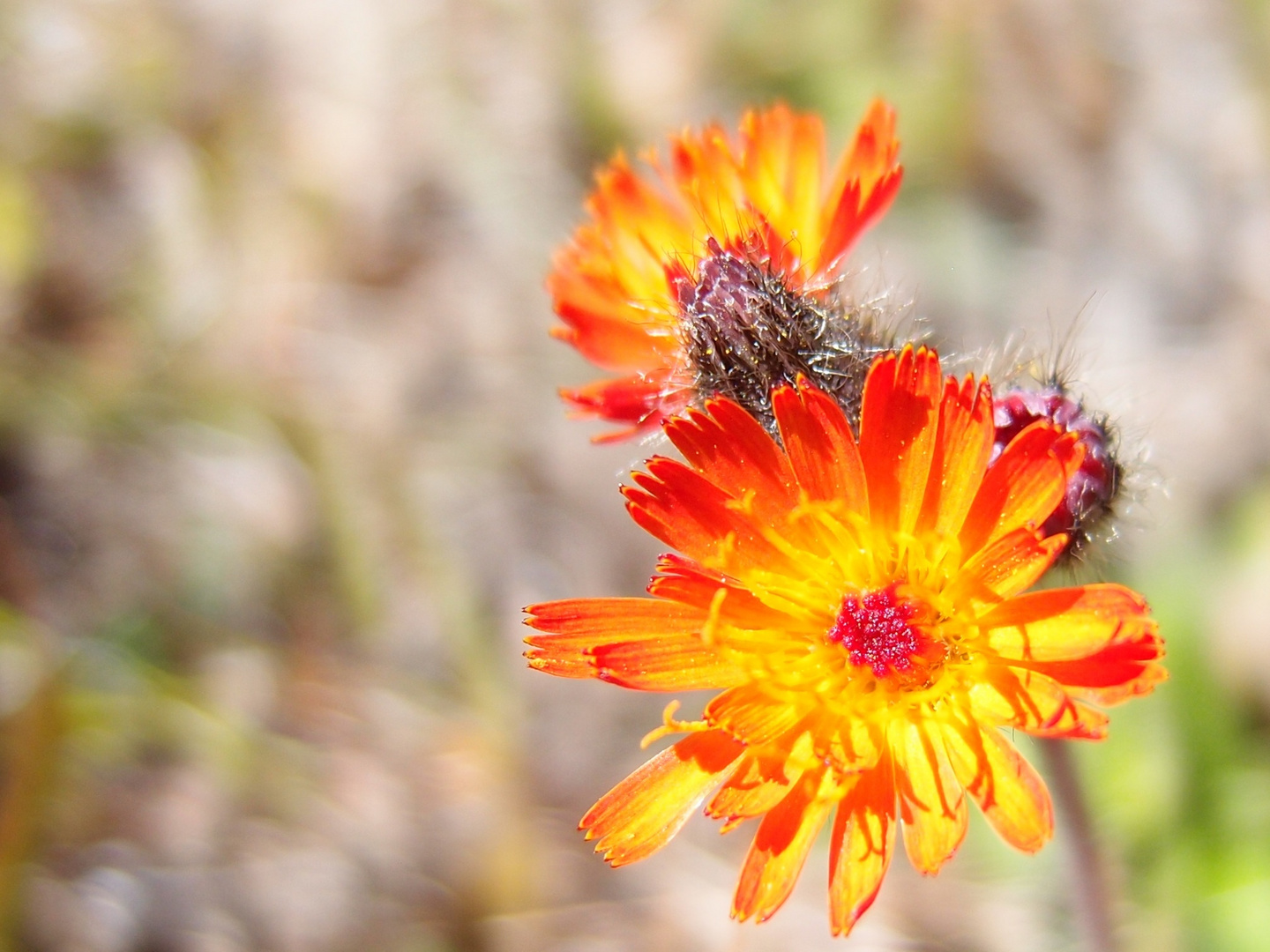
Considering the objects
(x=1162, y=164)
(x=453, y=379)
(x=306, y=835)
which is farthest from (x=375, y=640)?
(x=1162, y=164)

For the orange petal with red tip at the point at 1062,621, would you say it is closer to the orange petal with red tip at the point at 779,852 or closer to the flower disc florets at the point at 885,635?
the flower disc florets at the point at 885,635

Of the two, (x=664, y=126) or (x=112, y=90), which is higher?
(x=112, y=90)

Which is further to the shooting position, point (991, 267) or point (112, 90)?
point (112, 90)

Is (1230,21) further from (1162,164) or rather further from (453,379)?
(453,379)

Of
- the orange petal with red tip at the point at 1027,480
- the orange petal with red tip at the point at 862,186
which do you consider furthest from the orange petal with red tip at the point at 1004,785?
the orange petal with red tip at the point at 862,186

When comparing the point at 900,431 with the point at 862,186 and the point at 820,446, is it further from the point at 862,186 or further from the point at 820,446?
the point at 862,186

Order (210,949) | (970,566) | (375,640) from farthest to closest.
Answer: (375,640), (210,949), (970,566)

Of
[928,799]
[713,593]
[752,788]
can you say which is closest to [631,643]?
[713,593]
